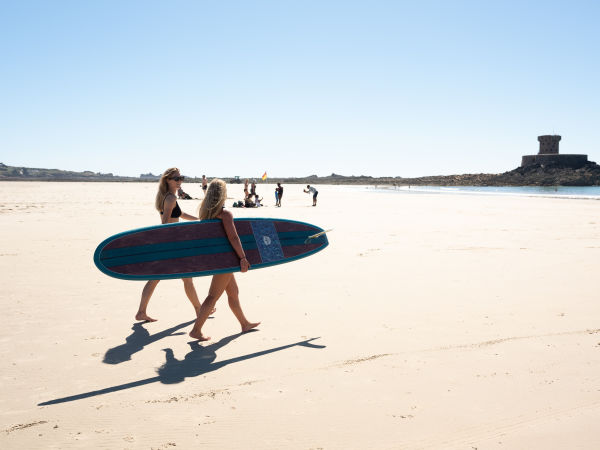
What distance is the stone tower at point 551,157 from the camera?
376 ft

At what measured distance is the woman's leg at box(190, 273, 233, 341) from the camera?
13.6ft

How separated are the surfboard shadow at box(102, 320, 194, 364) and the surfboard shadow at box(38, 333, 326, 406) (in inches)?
12.1

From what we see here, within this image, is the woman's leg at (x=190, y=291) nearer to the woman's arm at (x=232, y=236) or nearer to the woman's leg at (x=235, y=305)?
the woman's leg at (x=235, y=305)

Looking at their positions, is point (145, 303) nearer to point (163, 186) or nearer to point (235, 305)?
point (235, 305)

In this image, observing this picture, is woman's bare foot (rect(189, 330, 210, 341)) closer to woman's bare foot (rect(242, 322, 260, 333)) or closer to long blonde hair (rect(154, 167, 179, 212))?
woman's bare foot (rect(242, 322, 260, 333))

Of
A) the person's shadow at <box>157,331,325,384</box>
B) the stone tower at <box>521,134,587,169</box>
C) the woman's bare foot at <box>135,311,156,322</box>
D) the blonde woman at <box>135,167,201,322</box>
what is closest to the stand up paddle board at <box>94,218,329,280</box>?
the blonde woman at <box>135,167,201,322</box>

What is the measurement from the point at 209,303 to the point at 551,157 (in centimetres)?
13285

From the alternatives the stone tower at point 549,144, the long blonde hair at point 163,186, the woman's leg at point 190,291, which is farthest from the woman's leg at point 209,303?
the stone tower at point 549,144

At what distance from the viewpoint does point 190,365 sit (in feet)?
12.0

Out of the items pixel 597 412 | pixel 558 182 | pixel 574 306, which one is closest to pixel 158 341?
pixel 597 412

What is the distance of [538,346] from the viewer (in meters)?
3.88

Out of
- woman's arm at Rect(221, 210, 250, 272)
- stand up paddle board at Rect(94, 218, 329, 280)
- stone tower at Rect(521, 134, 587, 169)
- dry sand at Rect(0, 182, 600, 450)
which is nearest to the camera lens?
dry sand at Rect(0, 182, 600, 450)

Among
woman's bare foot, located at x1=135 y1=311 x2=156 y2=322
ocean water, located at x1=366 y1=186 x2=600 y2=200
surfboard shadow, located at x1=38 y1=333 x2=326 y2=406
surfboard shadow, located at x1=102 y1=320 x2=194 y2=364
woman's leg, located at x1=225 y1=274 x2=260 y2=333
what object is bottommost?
surfboard shadow, located at x1=102 y1=320 x2=194 y2=364

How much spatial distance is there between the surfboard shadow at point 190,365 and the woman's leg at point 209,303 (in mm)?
91
